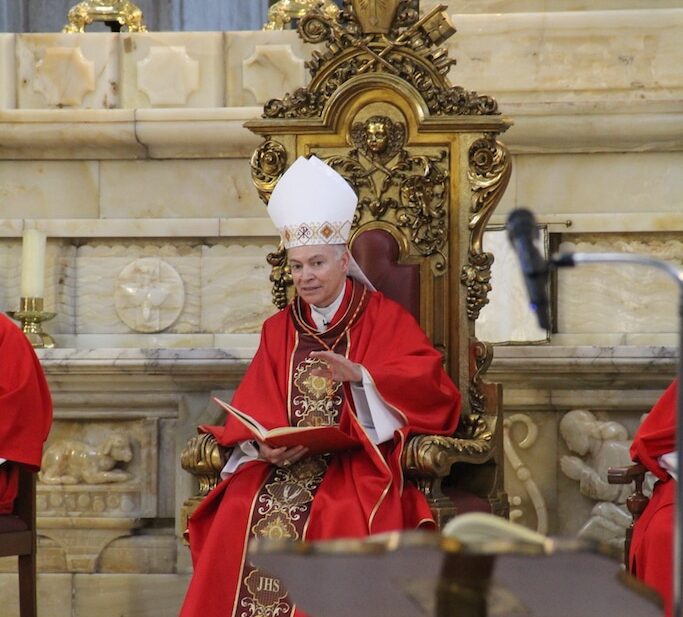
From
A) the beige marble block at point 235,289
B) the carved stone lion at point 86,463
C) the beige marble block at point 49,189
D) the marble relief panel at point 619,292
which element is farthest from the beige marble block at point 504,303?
the beige marble block at point 49,189

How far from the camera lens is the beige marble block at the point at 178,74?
666 cm

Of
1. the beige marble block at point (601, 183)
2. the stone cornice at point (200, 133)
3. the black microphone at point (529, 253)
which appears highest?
the stone cornice at point (200, 133)

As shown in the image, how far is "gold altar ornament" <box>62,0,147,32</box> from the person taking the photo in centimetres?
719

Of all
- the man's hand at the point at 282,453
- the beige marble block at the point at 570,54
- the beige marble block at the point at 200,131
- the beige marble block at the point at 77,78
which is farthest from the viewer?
the beige marble block at the point at 77,78

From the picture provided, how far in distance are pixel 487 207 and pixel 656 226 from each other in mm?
1130

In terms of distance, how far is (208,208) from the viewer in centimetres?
655

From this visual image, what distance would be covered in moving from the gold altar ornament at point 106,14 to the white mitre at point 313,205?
7.80ft

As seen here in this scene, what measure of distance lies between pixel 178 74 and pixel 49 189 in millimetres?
764

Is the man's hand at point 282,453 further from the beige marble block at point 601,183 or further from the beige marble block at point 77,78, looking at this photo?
the beige marble block at point 77,78

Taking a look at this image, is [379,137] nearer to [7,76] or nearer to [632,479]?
[632,479]

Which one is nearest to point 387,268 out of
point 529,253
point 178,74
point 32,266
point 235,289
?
point 235,289

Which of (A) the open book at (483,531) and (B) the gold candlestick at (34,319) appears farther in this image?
(B) the gold candlestick at (34,319)

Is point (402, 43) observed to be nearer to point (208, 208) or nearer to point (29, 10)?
point (208, 208)

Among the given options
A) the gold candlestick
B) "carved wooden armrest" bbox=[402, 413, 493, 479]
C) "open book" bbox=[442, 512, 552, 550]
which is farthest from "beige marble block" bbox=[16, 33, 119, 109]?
"open book" bbox=[442, 512, 552, 550]
